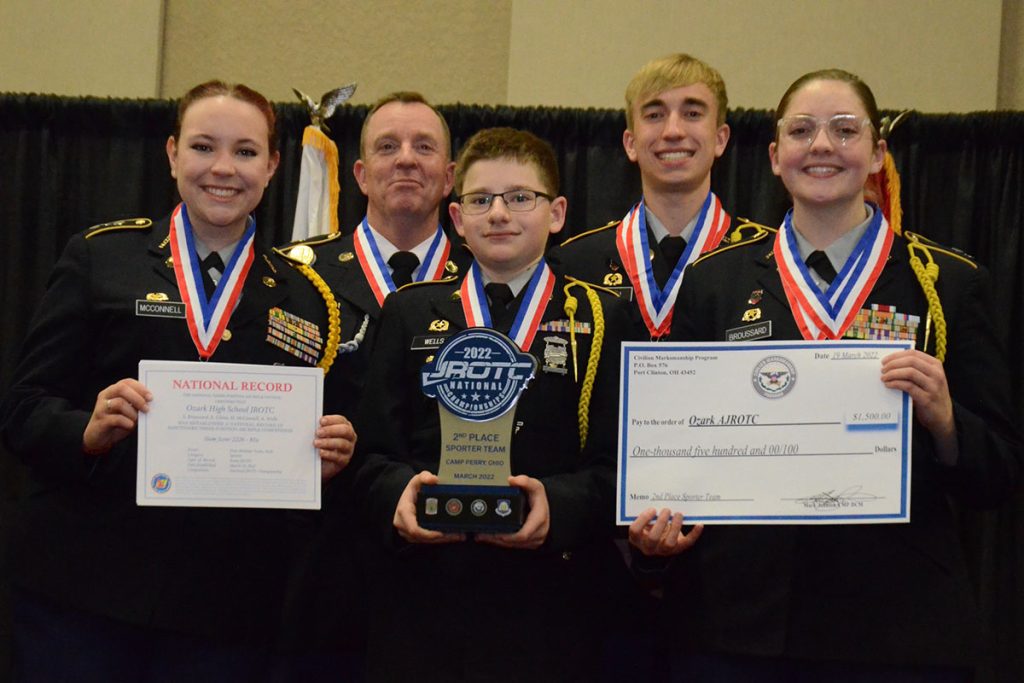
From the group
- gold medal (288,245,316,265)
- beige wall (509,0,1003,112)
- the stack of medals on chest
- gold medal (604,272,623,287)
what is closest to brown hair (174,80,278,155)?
the stack of medals on chest

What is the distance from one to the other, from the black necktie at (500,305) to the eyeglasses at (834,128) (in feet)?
2.72

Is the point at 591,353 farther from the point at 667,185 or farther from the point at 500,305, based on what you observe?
the point at 667,185

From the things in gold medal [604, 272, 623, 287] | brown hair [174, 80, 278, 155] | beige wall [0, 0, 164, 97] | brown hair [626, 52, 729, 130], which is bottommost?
gold medal [604, 272, 623, 287]

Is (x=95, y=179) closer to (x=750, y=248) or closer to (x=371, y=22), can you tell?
(x=371, y=22)

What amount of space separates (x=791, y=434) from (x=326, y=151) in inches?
118

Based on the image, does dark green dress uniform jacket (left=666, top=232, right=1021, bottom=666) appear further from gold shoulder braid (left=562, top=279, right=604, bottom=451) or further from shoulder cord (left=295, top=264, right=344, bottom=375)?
shoulder cord (left=295, top=264, right=344, bottom=375)

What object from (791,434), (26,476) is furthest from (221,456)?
(26,476)

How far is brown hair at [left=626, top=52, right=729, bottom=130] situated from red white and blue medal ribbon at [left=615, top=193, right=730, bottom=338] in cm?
38

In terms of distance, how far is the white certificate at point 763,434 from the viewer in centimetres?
271

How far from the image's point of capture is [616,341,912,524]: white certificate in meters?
2.71

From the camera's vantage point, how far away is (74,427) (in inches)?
114

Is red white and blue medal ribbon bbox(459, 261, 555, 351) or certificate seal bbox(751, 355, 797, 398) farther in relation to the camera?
red white and blue medal ribbon bbox(459, 261, 555, 351)

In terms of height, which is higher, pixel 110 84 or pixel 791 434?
pixel 110 84

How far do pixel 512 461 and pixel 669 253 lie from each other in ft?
4.06
